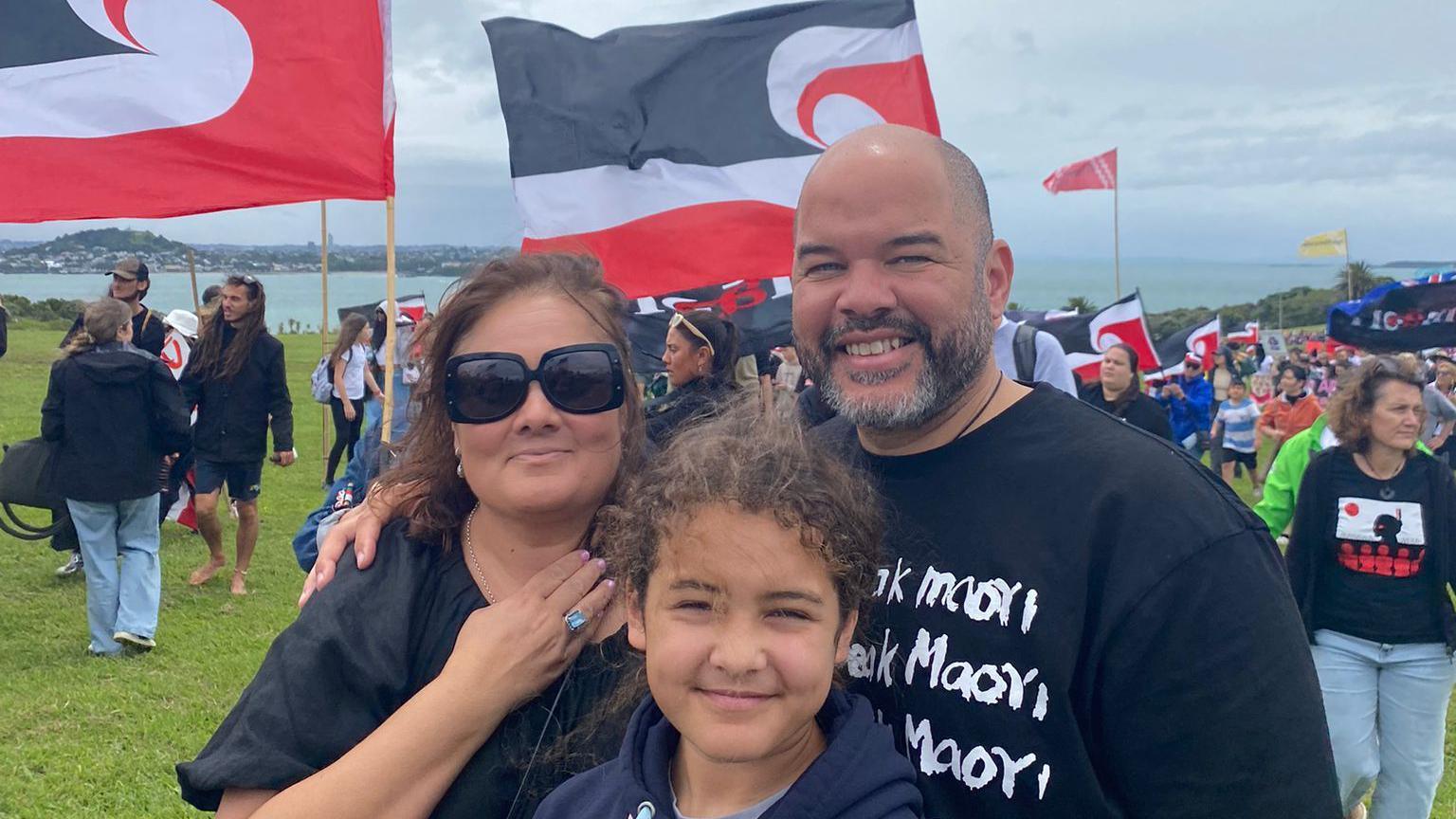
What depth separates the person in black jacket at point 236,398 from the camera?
8.26 metres

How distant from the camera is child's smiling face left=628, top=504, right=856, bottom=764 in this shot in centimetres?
171

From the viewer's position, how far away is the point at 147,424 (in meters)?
7.20

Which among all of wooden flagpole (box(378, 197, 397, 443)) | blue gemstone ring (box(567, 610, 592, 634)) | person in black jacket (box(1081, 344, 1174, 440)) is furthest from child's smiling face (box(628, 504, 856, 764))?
person in black jacket (box(1081, 344, 1174, 440))

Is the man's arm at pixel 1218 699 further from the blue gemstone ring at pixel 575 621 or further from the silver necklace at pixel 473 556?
the silver necklace at pixel 473 556

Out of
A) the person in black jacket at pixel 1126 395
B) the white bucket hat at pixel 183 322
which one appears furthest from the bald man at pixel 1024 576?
the white bucket hat at pixel 183 322

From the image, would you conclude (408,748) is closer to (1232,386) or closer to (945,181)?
(945,181)

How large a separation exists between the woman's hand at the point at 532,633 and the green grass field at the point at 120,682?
12.5ft

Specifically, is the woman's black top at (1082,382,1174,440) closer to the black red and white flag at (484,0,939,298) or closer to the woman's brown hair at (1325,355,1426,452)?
the woman's brown hair at (1325,355,1426,452)

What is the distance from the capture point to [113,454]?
7.09 metres

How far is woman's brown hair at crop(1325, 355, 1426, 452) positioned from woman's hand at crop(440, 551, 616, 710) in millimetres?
4536

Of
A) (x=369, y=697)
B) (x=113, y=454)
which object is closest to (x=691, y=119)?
(x=113, y=454)

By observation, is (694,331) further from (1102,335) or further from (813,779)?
(1102,335)

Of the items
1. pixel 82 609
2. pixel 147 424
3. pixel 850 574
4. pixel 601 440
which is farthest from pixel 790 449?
pixel 82 609

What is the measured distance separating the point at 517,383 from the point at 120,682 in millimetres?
5786
